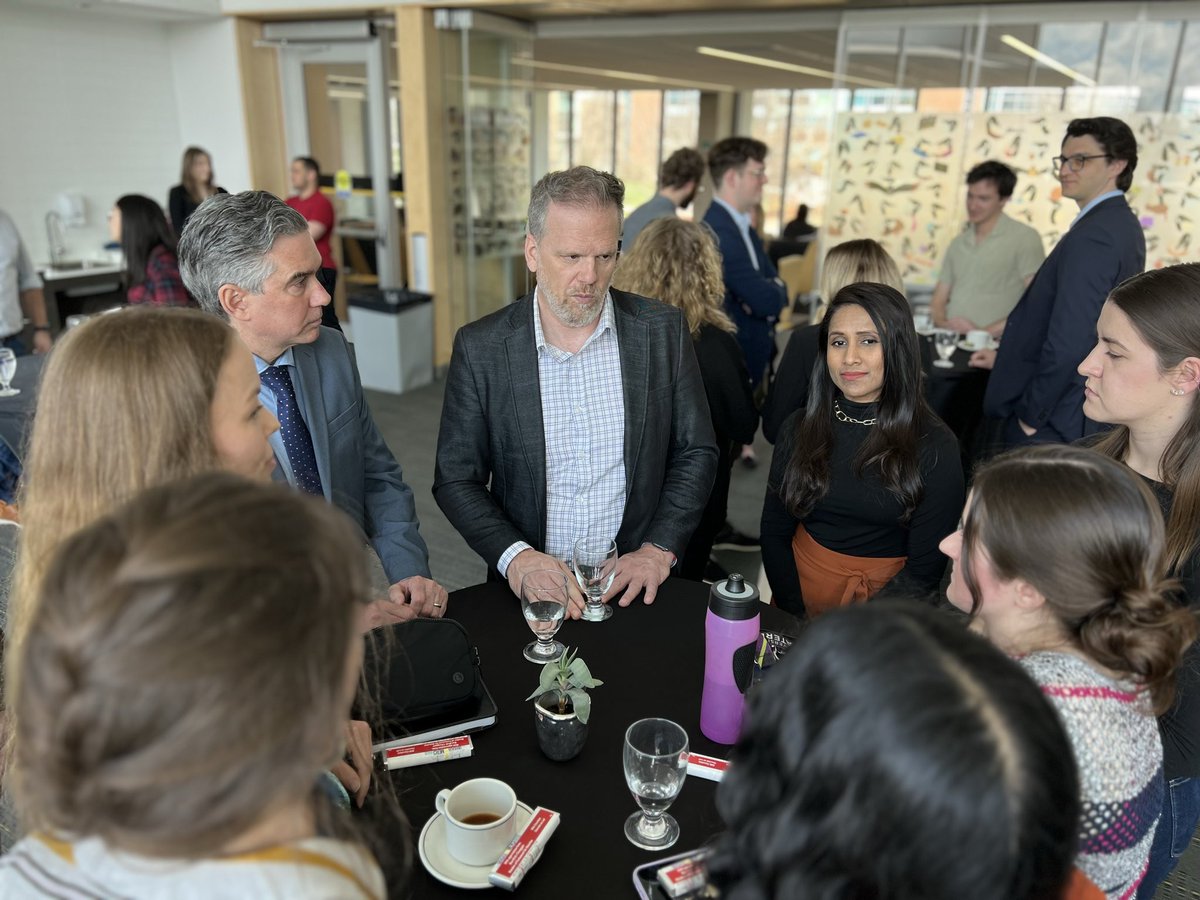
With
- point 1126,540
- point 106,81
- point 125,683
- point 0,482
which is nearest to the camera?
point 125,683

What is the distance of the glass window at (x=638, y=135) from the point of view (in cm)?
1775

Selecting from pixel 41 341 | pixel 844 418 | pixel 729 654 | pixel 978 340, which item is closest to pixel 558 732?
pixel 729 654

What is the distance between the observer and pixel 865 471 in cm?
217

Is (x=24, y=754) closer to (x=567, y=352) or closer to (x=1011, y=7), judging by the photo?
(x=567, y=352)

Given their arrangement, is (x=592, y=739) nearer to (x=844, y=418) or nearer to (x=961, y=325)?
(x=844, y=418)

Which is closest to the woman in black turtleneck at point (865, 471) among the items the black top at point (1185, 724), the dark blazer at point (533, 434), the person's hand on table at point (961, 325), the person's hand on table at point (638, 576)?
the dark blazer at point (533, 434)

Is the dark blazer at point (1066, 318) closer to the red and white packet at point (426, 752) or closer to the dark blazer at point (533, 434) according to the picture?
the dark blazer at point (533, 434)

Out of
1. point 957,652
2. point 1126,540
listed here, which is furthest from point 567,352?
point 957,652

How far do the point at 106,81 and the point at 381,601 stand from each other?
7232 millimetres

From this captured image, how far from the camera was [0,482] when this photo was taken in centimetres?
292

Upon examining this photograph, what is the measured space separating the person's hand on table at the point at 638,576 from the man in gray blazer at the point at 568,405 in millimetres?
107

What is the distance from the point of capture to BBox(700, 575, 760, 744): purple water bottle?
52.9 inches

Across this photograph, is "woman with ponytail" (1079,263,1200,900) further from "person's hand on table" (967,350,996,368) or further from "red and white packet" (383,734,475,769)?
"person's hand on table" (967,350,996,368)

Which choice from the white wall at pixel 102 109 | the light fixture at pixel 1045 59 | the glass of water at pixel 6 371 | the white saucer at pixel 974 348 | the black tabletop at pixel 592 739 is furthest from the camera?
the white wall at pixel 102 109
